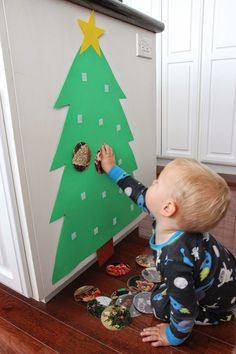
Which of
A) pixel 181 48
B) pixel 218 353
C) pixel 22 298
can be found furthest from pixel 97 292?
pixel 181 48

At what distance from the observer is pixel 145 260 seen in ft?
3.29

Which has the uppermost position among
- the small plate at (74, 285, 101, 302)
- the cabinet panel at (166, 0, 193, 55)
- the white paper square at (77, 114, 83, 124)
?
the cabinet panel at (166, 0, 193, 55)

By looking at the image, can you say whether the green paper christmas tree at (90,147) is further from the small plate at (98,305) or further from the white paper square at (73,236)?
the small plate at (98,305)

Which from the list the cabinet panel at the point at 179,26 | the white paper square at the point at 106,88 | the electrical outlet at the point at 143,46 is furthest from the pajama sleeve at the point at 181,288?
the cabinet panel at the point at 179,26

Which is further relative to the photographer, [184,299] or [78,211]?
[78,211]

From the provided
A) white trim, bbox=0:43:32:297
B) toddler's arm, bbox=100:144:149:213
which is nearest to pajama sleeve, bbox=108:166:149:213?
toddler's arm, bbox=100:144:149:213

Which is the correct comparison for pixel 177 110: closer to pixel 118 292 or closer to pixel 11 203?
pixel 118 292

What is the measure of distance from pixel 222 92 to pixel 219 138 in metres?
0.29

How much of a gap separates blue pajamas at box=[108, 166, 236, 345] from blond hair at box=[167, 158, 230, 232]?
0.06 metres

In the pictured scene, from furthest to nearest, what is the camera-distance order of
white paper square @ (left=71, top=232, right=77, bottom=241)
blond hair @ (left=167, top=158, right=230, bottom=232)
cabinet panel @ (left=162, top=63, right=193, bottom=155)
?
cabinet panel @ (left=162, top=63, right=193, bottom=155)
white paper square @ (left=71, top=232, right=77, bottom=241)
blond hair @ (left=167, top=158, right=230, bottom=232)

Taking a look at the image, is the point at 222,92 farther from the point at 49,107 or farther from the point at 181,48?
the point at 49,107

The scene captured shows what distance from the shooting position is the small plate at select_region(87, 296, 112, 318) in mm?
781

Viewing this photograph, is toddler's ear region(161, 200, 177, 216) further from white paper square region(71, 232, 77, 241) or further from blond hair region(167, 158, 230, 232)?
white paper square region(71, 232, 77, 241)

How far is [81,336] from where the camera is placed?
71 centimetres
